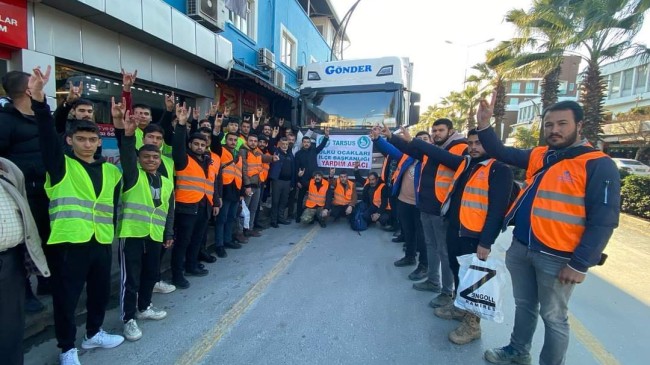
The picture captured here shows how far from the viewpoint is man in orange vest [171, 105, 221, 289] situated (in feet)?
13.1

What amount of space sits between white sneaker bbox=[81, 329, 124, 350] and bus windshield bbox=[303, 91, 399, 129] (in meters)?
5.83

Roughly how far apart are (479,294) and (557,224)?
2.92ft

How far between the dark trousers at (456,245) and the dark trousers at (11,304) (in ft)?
10.9

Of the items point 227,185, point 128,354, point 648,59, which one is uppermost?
point 648,59

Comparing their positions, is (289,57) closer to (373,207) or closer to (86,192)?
(373,207)

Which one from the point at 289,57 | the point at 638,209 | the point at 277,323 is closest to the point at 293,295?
the point at 277,323

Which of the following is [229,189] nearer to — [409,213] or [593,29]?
[409,213]

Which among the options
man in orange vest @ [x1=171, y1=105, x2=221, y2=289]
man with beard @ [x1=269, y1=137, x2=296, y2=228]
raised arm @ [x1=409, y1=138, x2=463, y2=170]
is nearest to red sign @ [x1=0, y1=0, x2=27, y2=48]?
man in orange vest @ [x1=171, y1=105, x2=221, y2=289]

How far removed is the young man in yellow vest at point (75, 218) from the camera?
2.45 meters

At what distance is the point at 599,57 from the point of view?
13.3 metres

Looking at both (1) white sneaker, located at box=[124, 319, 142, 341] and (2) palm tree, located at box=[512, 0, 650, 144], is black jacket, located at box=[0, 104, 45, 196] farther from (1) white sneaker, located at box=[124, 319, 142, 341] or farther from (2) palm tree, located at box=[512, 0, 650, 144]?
(2) palm tree, located at box=[512, 0, 650, 144]

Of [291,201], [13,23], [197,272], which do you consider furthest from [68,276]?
[291,201]

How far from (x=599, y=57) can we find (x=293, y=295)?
15.5 m

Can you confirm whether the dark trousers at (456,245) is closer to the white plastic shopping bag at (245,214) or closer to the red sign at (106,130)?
the white plastic shopping bag at (245,214)
